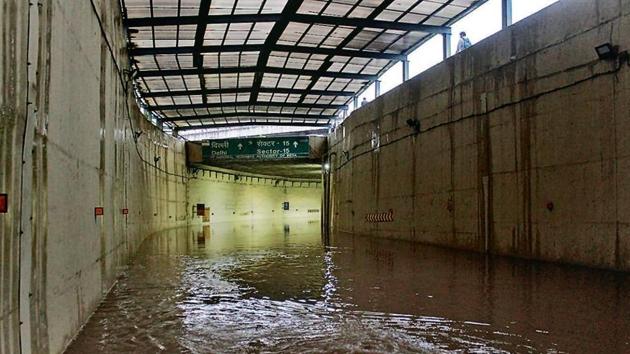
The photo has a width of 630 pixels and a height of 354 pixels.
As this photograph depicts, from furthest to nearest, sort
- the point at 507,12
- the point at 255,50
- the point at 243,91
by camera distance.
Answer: the point at 243,91
the point at 255,50
the point at 507,12

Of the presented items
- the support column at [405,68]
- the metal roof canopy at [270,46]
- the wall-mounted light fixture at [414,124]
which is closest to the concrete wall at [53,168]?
the metal roof canopy at [270,46]

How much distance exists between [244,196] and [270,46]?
81.3ft

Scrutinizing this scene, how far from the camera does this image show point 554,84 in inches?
429

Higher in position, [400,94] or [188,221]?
[400,94]

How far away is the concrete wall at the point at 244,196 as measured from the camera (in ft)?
121

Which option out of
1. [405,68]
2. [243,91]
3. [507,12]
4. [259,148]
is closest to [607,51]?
[507,12]

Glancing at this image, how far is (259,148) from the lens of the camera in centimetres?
3158

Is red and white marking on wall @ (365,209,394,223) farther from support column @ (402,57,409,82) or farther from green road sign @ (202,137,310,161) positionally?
green road sign @ (202,137,310,161)

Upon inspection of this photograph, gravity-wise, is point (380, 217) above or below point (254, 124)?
below

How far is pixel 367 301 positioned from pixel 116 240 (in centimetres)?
512

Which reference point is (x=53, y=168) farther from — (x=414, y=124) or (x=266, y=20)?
(x=414, y=124)

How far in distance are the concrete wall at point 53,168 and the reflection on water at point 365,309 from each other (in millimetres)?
760

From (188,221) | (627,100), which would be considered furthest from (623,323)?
(188,221)

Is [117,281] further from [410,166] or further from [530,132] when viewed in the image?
[410,166]
